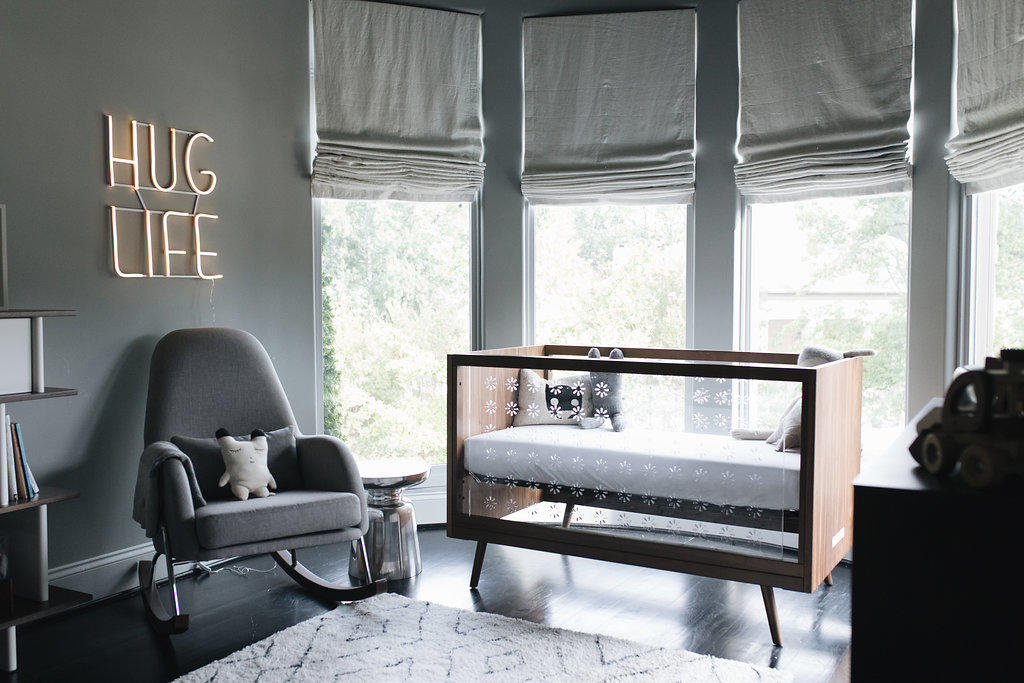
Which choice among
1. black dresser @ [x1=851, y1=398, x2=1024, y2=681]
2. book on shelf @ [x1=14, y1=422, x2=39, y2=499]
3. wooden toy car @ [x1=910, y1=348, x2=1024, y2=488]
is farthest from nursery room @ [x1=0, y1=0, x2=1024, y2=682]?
black dresser @ [x1=851, y1=398, x2=1024, y2=681]

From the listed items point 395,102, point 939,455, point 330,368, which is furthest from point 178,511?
point 939,455

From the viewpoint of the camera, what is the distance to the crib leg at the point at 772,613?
8.48 feet

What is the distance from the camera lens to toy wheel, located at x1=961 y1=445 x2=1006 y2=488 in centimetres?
77

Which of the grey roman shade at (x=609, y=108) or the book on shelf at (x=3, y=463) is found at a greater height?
the grey roman shade at (x=609, y=108)

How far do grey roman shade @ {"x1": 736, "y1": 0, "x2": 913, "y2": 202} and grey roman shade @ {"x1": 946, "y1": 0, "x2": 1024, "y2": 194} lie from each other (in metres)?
0.23

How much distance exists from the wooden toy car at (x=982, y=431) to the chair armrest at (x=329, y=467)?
2.35 metres

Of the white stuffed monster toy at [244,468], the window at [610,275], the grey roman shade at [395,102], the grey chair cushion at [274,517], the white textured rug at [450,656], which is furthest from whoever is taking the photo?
the window at [610,275]

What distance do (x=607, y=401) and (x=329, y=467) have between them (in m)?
1.07

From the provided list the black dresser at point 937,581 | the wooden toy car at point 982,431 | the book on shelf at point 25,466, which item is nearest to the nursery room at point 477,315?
the book on shelf at point 25,466

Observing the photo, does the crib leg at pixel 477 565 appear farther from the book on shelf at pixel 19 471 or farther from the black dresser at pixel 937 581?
the black dresser at pixel 937 581

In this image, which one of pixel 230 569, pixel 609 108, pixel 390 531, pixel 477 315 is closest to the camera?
pixel 390 531

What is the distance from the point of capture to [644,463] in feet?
9.16

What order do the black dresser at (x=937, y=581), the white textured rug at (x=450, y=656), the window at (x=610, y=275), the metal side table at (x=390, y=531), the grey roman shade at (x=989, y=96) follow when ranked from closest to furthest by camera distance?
the black dresser at (x=937, y=581) < the white textured rug at (x=450, y=656) < the grey roman shade at (x=989, y=96) < the metal side table at (x=390, y=531) < the window at (x=610, y=275)

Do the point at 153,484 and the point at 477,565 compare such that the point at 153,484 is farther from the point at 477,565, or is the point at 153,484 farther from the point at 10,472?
the point at 477,565
